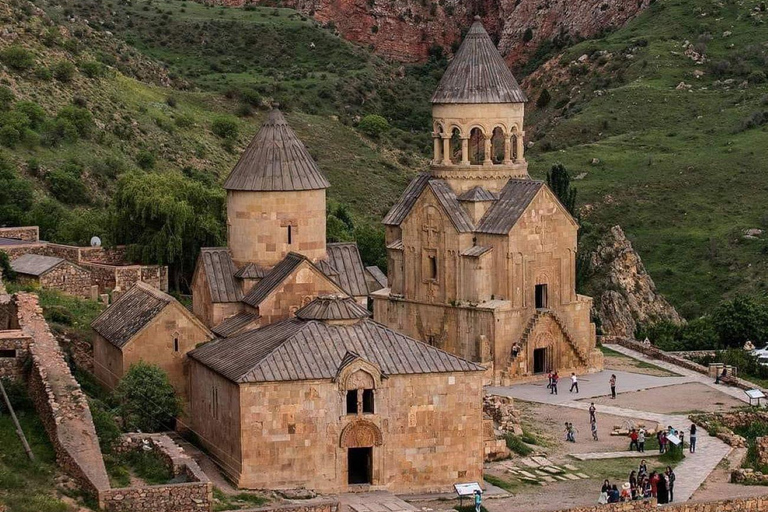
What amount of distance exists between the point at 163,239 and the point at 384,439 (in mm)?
18021

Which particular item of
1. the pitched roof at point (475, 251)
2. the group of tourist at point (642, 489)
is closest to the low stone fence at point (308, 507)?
the group of tourist at point (642, 489)

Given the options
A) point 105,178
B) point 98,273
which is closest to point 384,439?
point 98,273

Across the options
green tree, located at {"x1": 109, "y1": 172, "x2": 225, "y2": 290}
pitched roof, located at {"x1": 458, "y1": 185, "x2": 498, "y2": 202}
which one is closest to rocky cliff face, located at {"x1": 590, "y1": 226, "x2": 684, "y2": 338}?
pitched roof, located at {"x1": 458, "y1": 185, "x2": 498, "y2": 202}

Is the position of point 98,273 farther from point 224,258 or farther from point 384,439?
point 384,439

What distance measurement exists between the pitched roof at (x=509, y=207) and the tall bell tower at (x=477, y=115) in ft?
1.90

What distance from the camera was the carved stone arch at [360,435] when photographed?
112 ft

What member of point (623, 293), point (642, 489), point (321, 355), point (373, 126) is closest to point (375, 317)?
point (623, 293)

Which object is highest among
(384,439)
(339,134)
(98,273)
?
(339,134)

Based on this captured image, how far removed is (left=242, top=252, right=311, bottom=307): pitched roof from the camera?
3831cm

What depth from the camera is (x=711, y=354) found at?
51812mm

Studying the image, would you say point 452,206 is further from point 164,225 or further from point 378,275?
point 164,225

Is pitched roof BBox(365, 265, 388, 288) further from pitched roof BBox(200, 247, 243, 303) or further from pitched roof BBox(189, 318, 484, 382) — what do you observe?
pitched roof BBox(189, 318, 484, 382)

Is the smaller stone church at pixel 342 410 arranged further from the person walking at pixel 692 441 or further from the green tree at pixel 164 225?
the green tree at pixel 164 225

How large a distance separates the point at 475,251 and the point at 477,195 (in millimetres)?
1600
